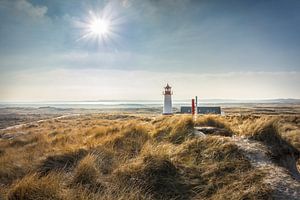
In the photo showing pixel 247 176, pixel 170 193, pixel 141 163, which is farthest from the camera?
pixel 141 163

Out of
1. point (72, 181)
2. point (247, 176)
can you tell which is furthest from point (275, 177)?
point (72, 181)

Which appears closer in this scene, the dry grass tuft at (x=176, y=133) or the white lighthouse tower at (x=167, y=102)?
the dry grass tuft at (x=176, y=133)

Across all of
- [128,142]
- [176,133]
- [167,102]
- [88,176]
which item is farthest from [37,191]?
[167,102]

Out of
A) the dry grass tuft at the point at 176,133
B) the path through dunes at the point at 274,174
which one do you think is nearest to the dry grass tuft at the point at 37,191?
the path through dunes at the point at 274,174

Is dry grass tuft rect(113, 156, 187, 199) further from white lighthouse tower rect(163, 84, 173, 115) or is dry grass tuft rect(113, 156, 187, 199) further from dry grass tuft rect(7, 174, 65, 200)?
white lighthouse tower rect(163, 84, 173, 115)

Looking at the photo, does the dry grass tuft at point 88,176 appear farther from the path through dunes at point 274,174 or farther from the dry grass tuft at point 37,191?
the path through dunes at point 274,174

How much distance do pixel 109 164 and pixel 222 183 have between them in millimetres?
2499

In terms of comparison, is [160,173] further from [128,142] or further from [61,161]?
[61,161]

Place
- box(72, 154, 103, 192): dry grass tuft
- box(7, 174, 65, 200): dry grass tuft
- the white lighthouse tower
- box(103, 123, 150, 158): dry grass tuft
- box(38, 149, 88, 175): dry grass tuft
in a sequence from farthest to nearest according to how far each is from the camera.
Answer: the white lighthouse tower < box(103, 123, 150, 158): dry grass tuft < box(38, 149, 88, 175): dry grass tuft < box(72, 154, 103, 192): dry grass tuft < box(7, 174, 65, 200): dry grass tuft

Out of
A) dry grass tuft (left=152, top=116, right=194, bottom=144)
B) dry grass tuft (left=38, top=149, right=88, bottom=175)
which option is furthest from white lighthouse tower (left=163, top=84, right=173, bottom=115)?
dry grass tuft (left=38, top=149, right=88, bottom=175)

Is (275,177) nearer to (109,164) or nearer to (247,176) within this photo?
(247,176)

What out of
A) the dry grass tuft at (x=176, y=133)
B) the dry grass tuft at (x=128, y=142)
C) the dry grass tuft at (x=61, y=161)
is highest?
the dry grass tuft at (x=176, y=133)

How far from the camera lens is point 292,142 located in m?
7.50

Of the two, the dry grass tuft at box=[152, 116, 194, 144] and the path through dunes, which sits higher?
the dry grass tuft at box=[152, 116, 194, 144]
